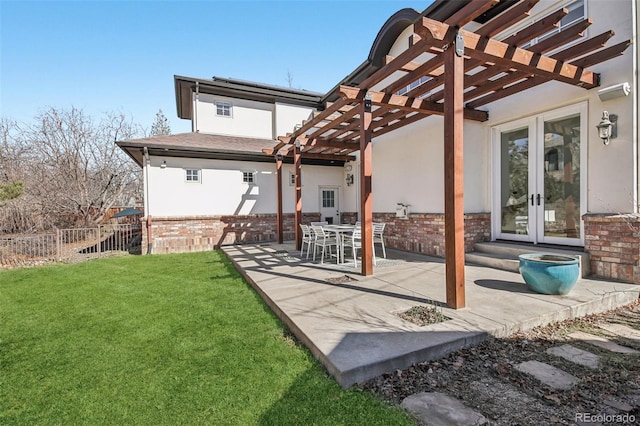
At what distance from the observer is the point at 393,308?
368 centimetres

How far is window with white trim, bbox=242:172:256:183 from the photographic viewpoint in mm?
10924

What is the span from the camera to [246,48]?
36.7ft

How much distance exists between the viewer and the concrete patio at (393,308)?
2627 millimetres

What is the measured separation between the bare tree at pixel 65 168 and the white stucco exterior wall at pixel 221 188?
24.0 feet

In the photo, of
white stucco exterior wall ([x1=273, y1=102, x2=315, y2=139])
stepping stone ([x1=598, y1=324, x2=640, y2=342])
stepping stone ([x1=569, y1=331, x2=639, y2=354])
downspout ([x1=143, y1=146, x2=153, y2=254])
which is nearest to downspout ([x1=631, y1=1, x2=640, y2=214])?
stepping stone ([x1=598, y1=324, x2=640, y2=342])

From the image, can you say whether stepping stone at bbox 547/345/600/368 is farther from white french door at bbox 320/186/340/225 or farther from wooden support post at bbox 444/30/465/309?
white french door at bbox 320/186/340/225

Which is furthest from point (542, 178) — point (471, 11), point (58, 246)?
point (58, 246)

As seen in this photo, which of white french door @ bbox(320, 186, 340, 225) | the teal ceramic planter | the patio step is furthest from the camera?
white french door @ bbox(320, 186, 340, 225)

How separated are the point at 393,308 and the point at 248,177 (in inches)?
337

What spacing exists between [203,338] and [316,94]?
13.7 m

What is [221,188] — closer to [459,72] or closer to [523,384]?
[459,72]

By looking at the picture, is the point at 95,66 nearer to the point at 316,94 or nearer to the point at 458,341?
the point at 316,94

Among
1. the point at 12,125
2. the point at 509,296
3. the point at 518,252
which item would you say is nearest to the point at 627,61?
the point at 518,252

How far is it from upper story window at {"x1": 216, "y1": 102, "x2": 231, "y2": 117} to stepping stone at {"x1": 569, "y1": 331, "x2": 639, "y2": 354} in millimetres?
13235
